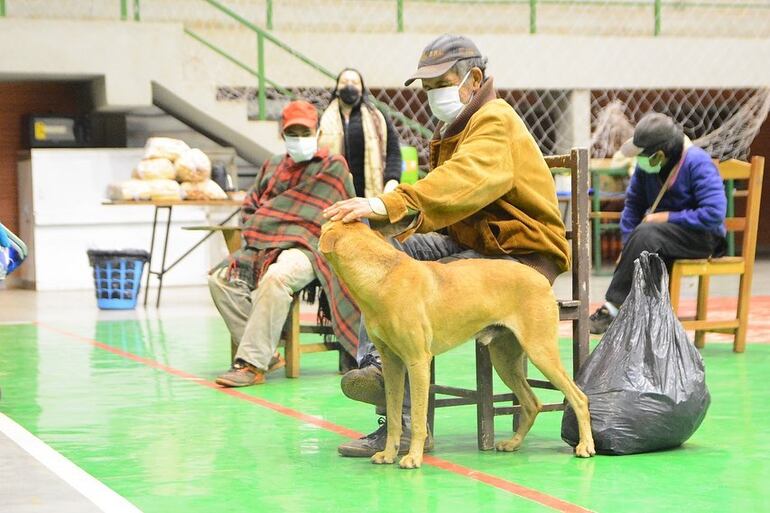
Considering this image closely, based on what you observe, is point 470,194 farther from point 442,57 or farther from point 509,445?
point 509,445

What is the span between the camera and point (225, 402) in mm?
6008

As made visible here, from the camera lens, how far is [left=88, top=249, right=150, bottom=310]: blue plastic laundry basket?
11.0 metres

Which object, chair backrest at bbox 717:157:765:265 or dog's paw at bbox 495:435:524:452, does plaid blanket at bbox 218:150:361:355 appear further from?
chair backrest at bbox 717:157:765:265

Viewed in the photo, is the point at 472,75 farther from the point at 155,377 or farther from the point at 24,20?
the point at 24,20

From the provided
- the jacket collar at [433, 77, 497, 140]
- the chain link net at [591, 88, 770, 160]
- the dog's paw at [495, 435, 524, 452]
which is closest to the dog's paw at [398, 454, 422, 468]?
the dog's paw at [495, 435, 524, 452]

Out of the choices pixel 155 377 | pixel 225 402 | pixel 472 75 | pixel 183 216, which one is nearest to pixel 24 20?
pixel 183 216

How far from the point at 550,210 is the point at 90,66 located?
8.81 m

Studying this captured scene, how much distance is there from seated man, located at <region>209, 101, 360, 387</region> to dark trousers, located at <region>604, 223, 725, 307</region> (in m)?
1.52

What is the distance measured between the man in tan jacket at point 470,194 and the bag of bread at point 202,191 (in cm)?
706

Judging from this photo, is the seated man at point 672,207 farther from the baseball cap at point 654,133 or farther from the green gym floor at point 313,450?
the green gym floor at point 313,450

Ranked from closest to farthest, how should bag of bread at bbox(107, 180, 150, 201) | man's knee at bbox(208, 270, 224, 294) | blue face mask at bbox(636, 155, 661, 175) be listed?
man's knee at bbox(208, 270, 224, 294)
blue face mask at bbox(636, 155, 661, 175)
bag of bread at bbox(107, 180, 150, 201)

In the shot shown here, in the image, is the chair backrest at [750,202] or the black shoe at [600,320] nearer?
the black shoe at [600,320]

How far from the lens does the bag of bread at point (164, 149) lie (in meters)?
12.3

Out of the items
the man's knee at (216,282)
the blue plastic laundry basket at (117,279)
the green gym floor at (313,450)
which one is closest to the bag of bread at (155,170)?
the blue plastic laundry basket at (117,279)
